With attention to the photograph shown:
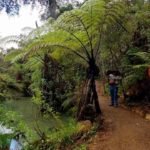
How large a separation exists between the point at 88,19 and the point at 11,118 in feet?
9.58

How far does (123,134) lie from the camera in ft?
23.1

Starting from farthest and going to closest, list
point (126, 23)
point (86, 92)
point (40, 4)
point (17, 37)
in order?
1. point (40, 4)
2. point (17, 37)
3. point (126, 23)
4. point (86, 92)

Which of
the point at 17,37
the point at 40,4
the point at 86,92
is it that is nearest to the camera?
the point at 86,92

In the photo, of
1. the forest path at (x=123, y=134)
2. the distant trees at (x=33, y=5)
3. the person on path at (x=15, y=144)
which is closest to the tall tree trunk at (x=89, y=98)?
the forest path at (x=123, y=134)

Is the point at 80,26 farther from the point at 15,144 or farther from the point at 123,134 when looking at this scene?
the point at 15,144

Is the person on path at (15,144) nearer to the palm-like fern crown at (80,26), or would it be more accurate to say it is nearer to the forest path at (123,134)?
the forest path at (123,134)

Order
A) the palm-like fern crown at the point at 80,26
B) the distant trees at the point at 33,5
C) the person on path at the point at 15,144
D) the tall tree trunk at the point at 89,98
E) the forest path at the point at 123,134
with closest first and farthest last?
the forest path at the point at 123,134 → the person on path at the point at 15,144 → the palm-like fern crown at the point at 80,26 → the tall tree trunk at the point at 89,98 → the distant trees at the point at 33,5

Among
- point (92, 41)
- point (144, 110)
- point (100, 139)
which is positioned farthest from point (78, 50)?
point (100, 139)

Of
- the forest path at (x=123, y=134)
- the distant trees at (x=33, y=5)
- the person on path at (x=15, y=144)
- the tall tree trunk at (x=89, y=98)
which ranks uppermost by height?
the distant trees at (x=33, y=5)

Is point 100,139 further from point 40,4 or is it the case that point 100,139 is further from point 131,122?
point 40,4

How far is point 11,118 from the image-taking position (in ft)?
22.7

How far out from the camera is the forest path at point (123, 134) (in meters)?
6.40

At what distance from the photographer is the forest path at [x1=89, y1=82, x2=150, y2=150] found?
21.0 feet

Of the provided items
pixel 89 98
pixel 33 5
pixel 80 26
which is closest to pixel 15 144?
pixel 89 98
